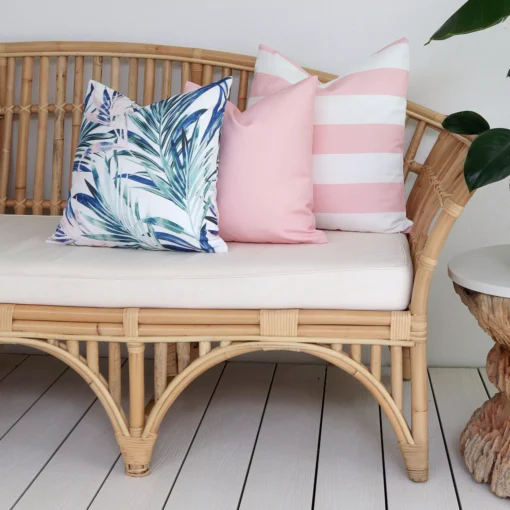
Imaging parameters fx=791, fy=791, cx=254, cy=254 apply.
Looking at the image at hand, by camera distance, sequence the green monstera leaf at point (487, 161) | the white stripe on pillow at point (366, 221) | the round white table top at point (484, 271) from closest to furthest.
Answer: the green monstera leaf at point (487, 161), the round white table top at point (484, 271), the white stripe on pillow at point (366, 221)

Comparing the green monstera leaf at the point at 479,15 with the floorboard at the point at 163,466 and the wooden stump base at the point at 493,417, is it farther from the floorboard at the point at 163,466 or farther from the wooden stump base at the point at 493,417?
the floorboard at the point at 163,466

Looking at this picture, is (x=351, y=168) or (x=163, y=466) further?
(x=351, y=168)

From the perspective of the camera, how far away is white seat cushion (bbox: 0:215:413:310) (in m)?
1.58

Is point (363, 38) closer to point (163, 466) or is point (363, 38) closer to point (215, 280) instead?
point (215, 280)

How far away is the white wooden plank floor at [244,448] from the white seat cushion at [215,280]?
36 cm

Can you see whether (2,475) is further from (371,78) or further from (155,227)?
(371,78)

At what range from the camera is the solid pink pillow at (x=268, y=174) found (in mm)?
1771

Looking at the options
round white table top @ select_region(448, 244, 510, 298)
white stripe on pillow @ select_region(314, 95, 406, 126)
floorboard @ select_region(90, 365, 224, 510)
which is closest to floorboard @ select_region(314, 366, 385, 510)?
floorboard @ select_region(90, 365, 224, 510)

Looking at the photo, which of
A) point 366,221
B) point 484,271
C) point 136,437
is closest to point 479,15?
point 484,271

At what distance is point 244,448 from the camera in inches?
70.1

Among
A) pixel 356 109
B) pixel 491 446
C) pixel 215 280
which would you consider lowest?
pixel 491 446

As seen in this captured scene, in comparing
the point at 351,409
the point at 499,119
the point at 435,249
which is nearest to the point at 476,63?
the point at 499,119

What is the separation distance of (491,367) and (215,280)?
2.01 ft

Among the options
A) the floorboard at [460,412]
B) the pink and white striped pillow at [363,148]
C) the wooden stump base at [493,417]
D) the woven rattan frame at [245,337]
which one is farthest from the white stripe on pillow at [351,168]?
the floorboard at [460,412]
